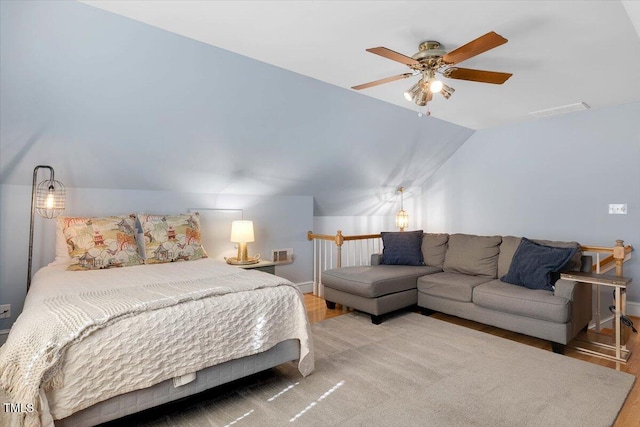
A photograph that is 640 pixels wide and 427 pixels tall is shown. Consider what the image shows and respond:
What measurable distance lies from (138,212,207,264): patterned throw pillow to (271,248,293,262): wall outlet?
48.8 inches

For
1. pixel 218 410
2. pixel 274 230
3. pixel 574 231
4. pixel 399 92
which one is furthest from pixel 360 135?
pixel 218 410

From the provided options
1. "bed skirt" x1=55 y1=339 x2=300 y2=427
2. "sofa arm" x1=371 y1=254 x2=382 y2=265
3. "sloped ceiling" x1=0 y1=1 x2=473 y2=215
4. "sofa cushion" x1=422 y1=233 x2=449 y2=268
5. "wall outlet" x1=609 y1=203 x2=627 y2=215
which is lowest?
"bed skirt" x1=55 y1=339 x2=300 y2=427

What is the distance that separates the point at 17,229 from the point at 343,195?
3743mm

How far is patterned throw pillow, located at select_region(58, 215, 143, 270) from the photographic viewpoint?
2842 millimetres

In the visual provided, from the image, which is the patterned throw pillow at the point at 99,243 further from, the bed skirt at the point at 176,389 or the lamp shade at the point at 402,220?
the lamp shade at the point at 402,220

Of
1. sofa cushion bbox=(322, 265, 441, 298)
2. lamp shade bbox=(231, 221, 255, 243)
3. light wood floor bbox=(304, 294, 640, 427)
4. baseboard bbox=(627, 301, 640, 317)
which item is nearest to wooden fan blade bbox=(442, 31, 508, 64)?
sofa cushion bbox=(322, 265, 441, 298)

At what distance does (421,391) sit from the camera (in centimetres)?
224

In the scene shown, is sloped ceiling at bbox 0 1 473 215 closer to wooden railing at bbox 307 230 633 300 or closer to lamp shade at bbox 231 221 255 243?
lamp shade at bbox 231 221 255 243

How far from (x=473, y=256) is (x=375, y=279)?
3.96 feet

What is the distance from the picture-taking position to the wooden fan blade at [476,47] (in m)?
1.93

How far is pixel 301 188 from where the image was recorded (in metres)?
4.68

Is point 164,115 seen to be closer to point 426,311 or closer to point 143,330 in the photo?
point 143,330

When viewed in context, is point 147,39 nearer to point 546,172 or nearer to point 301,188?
point 301,188

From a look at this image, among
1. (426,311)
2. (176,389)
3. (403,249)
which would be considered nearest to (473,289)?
(426,311)
